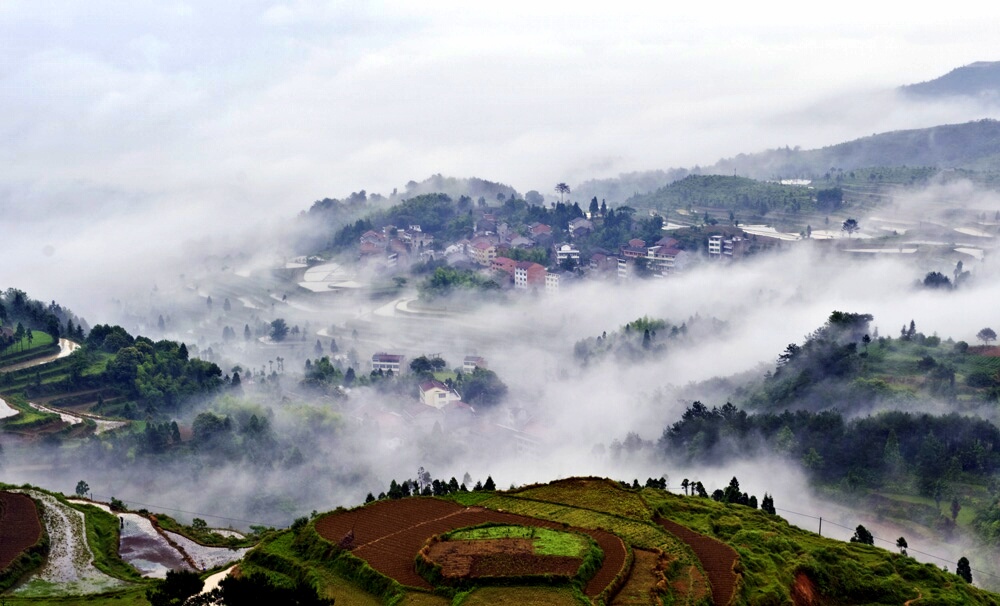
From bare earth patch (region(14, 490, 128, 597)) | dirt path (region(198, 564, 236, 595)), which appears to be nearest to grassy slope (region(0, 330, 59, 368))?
bare earth patch (region(14, 490, 128, 597))

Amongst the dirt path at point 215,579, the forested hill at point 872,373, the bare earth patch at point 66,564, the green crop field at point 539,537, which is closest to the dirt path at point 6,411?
the bare earth patch at point 66,564

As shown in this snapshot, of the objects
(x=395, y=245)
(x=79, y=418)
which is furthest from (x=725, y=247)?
(x=79, y=418)

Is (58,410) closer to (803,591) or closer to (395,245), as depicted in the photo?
(803,591)

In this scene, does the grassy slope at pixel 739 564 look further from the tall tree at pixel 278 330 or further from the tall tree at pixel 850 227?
the tall tree at pixel 850 227

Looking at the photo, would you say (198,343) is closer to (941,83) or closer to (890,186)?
(890,186)

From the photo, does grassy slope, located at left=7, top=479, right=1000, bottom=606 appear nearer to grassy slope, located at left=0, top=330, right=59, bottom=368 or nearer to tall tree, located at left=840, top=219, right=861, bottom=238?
grassy slope, located at left=0, top=330, right=59, bottom=368

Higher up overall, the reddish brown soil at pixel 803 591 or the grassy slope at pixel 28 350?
the grassy slope at pixel 28 350
